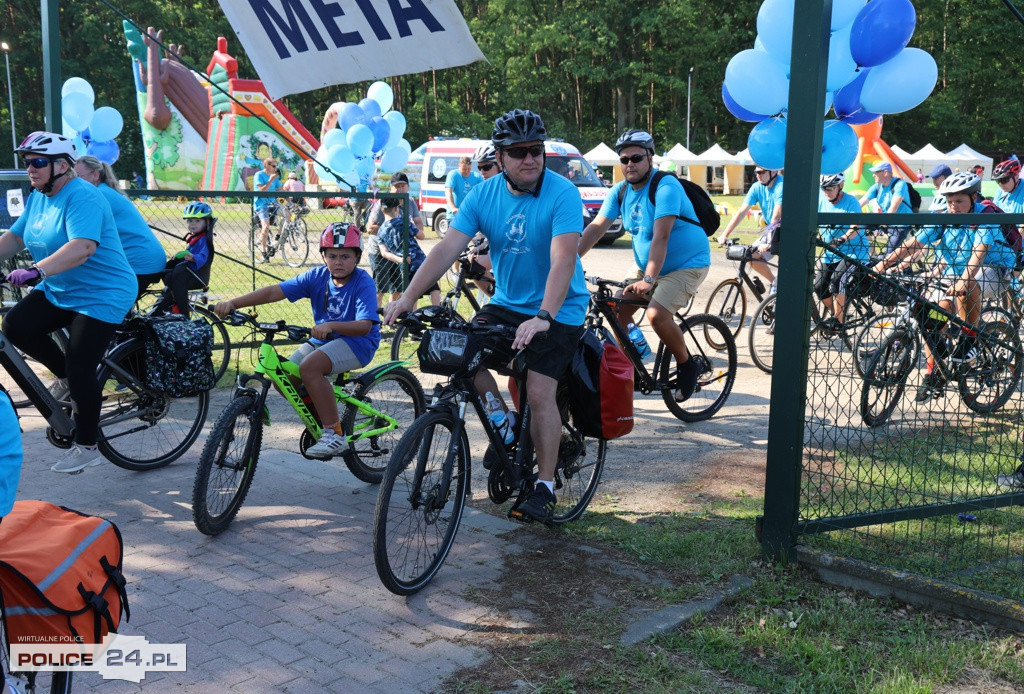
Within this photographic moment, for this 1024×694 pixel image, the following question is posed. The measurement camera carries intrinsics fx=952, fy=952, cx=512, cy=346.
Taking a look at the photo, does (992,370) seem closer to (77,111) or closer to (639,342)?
(639,342)

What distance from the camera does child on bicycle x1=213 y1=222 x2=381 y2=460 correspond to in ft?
17.1

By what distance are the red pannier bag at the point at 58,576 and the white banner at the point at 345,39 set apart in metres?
4.26

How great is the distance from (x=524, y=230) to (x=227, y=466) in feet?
6.48

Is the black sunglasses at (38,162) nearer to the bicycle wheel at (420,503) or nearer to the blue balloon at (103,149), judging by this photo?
the bicycle wheel at (420,503)

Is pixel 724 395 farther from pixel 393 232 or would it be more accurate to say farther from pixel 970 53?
pixel 970 53

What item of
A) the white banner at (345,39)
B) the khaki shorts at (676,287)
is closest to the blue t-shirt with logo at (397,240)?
the white banner at (345,39)

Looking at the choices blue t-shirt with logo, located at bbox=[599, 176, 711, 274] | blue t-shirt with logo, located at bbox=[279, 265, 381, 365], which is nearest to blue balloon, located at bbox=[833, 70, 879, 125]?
blue t-shirt with logo, located at bbox=[599, 176, 711, 274]

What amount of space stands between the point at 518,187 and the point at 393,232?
5.90 m

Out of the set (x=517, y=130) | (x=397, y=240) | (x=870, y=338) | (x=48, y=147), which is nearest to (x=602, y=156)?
(x=397, y=240)

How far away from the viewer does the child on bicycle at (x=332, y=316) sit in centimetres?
521

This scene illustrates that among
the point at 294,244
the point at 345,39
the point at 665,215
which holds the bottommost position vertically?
the point at 294,244

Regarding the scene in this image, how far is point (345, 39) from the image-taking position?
21.5 ft

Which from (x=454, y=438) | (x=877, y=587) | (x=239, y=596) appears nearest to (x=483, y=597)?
(x=454, y=438)

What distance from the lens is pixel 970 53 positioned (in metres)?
51.1
